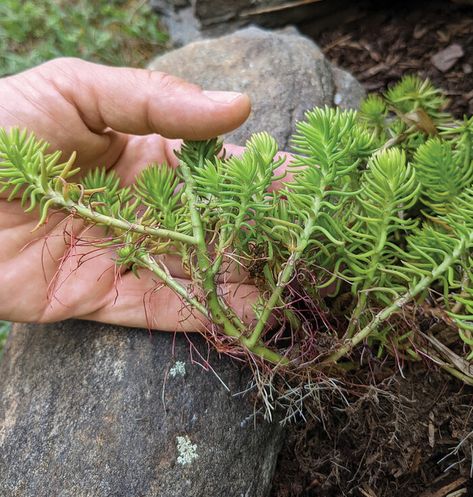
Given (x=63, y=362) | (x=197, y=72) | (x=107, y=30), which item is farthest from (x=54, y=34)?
(x=63, y=362)

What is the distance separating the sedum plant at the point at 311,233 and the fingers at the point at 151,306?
0.37ft

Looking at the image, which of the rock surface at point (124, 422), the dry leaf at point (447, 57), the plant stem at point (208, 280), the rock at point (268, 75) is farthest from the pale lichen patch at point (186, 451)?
the dry leaf at point (447, 57)

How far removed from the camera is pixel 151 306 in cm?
165

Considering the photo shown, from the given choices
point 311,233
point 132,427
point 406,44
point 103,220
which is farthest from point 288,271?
point 406,44

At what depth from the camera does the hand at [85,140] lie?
1.64m

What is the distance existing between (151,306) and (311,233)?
0.61 meters

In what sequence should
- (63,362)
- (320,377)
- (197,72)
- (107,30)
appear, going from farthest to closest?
(107,30), (197,72), (63,362), (320,377)

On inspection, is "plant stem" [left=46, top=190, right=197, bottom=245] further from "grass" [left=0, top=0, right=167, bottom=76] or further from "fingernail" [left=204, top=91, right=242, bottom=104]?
"grass" [left=0, top=0, right=167, bottom=76]

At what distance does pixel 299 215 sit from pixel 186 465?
31.3 inches

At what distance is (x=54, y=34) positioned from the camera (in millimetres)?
3916

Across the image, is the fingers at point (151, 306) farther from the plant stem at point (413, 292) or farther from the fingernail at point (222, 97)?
the fingernail at point (222, 97)

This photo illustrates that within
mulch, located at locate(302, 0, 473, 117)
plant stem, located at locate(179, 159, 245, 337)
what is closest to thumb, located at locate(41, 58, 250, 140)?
plant stem, located at locate(179, 159, 245, 337)

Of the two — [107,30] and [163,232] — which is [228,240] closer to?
[163,232]

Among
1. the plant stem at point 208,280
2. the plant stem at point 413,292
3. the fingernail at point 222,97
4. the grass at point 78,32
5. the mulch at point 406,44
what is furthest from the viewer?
the grass at point 78,32
